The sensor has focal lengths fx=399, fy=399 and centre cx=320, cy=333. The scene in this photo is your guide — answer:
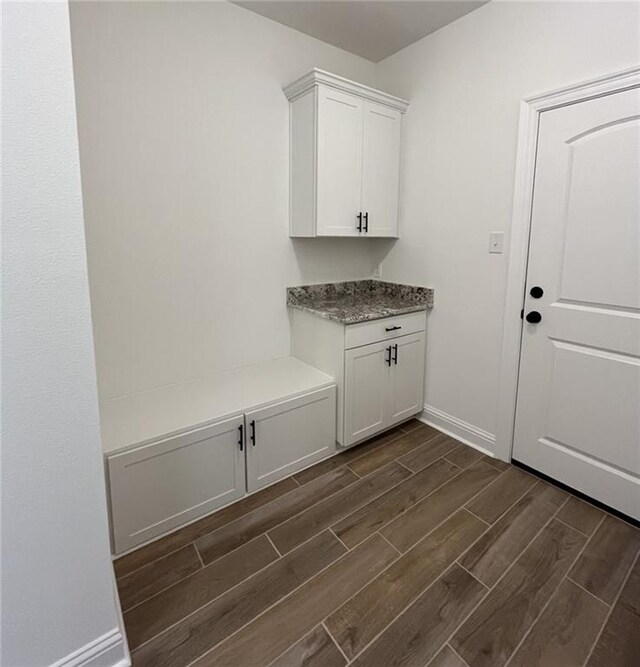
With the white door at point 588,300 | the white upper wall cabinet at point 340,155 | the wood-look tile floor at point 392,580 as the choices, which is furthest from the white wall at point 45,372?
the white door at point 588,300

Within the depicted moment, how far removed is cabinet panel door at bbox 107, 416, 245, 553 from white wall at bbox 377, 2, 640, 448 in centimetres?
151

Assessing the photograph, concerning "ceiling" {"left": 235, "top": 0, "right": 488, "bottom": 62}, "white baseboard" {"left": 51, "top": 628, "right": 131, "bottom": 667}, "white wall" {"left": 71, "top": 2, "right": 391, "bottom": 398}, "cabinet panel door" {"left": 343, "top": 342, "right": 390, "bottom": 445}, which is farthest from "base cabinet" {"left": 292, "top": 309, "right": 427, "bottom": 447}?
"ceiling" {"left": 235, "top": 0, "right": 488, "bottom": 62}

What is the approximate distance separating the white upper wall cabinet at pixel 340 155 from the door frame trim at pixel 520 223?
0.86 meters

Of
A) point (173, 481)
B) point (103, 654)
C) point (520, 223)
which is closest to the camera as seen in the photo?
point (103, 654)

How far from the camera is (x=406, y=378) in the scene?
2721 mm

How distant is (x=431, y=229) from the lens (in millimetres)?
2682

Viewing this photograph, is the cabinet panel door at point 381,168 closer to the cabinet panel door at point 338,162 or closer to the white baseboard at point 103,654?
the cabinet panel door at point 338,162

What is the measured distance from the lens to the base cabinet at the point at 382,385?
2418 millimetres

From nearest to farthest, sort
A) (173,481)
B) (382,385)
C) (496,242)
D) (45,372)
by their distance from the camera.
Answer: (45,372) < (173,481) < (496,242) < (382,385)

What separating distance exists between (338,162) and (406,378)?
1464 mm

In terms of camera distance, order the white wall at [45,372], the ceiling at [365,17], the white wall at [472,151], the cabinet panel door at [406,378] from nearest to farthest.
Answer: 1. the white wall at [45,372]
2. the white wall at [472,151]
3. the ceiling at [365,17]
4. the cabinet panel door at [406,378]

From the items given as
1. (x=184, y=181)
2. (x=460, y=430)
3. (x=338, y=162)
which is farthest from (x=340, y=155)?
(x=460, y=430)

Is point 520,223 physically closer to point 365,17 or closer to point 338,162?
point 338,162

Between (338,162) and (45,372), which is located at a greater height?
(338,162)
